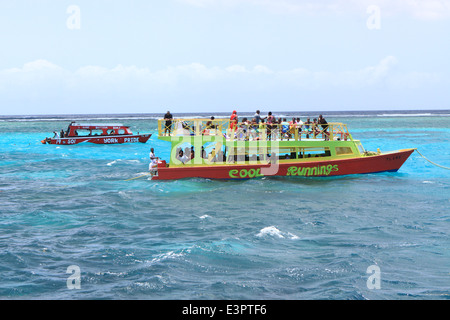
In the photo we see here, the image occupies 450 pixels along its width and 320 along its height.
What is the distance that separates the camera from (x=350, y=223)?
17.1 metres

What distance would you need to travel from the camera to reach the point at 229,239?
15.1 meters

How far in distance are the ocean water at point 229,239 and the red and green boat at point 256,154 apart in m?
0.67

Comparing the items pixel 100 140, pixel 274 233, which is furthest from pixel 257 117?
pixel 100 140

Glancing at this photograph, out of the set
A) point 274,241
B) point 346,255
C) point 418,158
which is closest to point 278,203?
point 274,241

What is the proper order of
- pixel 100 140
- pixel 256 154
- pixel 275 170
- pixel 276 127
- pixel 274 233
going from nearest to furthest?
pixel 274 233, pixel 275 170, pixel 256 154, pixel 276 127, pixel 100 140

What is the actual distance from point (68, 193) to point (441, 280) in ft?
61.3

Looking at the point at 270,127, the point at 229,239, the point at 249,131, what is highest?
the point at 270,127

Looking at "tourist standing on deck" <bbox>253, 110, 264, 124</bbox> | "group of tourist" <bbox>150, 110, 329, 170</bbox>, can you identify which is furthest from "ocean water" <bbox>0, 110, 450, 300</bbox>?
"tourist standing on deck" <bbox>253, 110, 264, 124</bbox>

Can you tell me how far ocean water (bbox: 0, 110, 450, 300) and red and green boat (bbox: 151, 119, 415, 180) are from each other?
0.67m

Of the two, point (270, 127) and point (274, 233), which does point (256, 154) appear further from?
point (274, 233)

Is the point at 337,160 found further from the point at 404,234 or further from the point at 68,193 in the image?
the point at 68,193

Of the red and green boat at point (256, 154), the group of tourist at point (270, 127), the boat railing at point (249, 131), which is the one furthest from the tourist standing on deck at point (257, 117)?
the red and green boat at point (256, 154)

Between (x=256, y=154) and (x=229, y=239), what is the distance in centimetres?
1186
